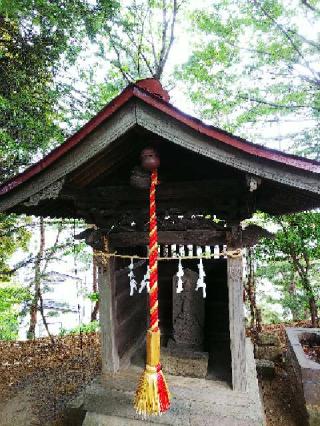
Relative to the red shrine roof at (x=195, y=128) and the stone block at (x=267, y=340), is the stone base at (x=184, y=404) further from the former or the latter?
the stone block at (x=267, y=340)

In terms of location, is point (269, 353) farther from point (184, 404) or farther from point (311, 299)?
point (184, 404)

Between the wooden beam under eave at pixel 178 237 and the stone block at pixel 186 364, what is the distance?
7.22ft

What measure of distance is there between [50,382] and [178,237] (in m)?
5.55

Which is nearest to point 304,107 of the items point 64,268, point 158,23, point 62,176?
point 158,23

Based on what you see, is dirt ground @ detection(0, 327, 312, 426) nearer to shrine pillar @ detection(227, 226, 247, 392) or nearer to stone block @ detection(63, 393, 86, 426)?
stone block @ detection(63, 393, 86, 426)

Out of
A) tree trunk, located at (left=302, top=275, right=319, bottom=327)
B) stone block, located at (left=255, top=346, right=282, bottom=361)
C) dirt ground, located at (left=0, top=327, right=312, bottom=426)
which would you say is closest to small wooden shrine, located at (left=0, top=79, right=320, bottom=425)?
dirt ground, located at (left=0, top=327, right=312, bottom=426)

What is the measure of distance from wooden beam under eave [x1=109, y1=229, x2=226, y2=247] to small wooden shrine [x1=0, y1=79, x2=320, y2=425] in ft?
0.05

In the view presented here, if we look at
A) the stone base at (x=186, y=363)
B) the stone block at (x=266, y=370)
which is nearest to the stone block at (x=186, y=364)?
the stone base at (x=186, y=363)

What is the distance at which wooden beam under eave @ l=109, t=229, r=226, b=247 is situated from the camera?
15.0ft

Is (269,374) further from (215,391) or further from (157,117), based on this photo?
(157,117)

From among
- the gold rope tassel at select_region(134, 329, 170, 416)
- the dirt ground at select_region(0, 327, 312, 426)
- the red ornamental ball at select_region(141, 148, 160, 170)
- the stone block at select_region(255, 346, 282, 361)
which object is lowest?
the dirt ground at select_region(0, 327, 312, 426)

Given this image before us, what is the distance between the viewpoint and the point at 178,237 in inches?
187

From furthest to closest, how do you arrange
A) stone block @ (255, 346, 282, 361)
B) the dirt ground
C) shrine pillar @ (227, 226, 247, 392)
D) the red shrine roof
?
stone block @ (255, 346, 282, 361) → the dirt ground → shrine pillar @ (227, 226, 247, 392) → the red shrine roof

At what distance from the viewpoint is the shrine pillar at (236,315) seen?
4.48 metres
